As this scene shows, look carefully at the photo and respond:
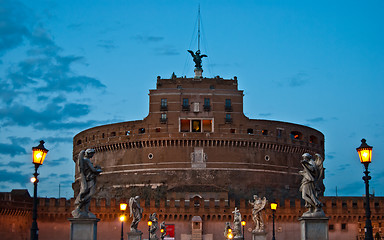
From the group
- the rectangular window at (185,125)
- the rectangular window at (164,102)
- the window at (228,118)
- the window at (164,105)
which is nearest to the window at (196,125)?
the rectangular window at (185,125)

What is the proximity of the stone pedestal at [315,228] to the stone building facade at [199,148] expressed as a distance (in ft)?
183

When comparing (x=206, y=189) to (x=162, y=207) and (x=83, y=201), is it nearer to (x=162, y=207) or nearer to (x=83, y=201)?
(x=162, y=207)

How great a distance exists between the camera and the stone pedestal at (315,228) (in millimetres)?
16094

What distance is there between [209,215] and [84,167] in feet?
165

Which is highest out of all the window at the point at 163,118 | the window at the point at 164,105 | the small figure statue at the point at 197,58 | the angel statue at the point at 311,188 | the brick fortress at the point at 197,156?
the small figure statue at the point at 197,58

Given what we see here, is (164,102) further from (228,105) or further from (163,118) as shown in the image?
(228,105)

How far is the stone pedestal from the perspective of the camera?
52.8ft

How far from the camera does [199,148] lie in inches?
2916

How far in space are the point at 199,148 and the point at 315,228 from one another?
58.0 m

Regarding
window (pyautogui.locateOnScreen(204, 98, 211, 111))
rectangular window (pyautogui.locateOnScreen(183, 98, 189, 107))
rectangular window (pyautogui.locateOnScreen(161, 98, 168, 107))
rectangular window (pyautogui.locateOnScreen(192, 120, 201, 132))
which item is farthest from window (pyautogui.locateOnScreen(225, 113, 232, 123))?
rectangular window (pyautogui.locateOnScreen(161, 98, 168, 107))

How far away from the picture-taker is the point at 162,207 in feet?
215

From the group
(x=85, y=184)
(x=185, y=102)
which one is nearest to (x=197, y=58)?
(x=185, y=102)

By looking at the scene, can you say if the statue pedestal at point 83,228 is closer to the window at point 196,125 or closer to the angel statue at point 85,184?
the angel statue at point 85,184

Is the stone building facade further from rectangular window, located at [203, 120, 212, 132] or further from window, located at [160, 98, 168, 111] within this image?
window, located at [160, 98, 168, 111]
